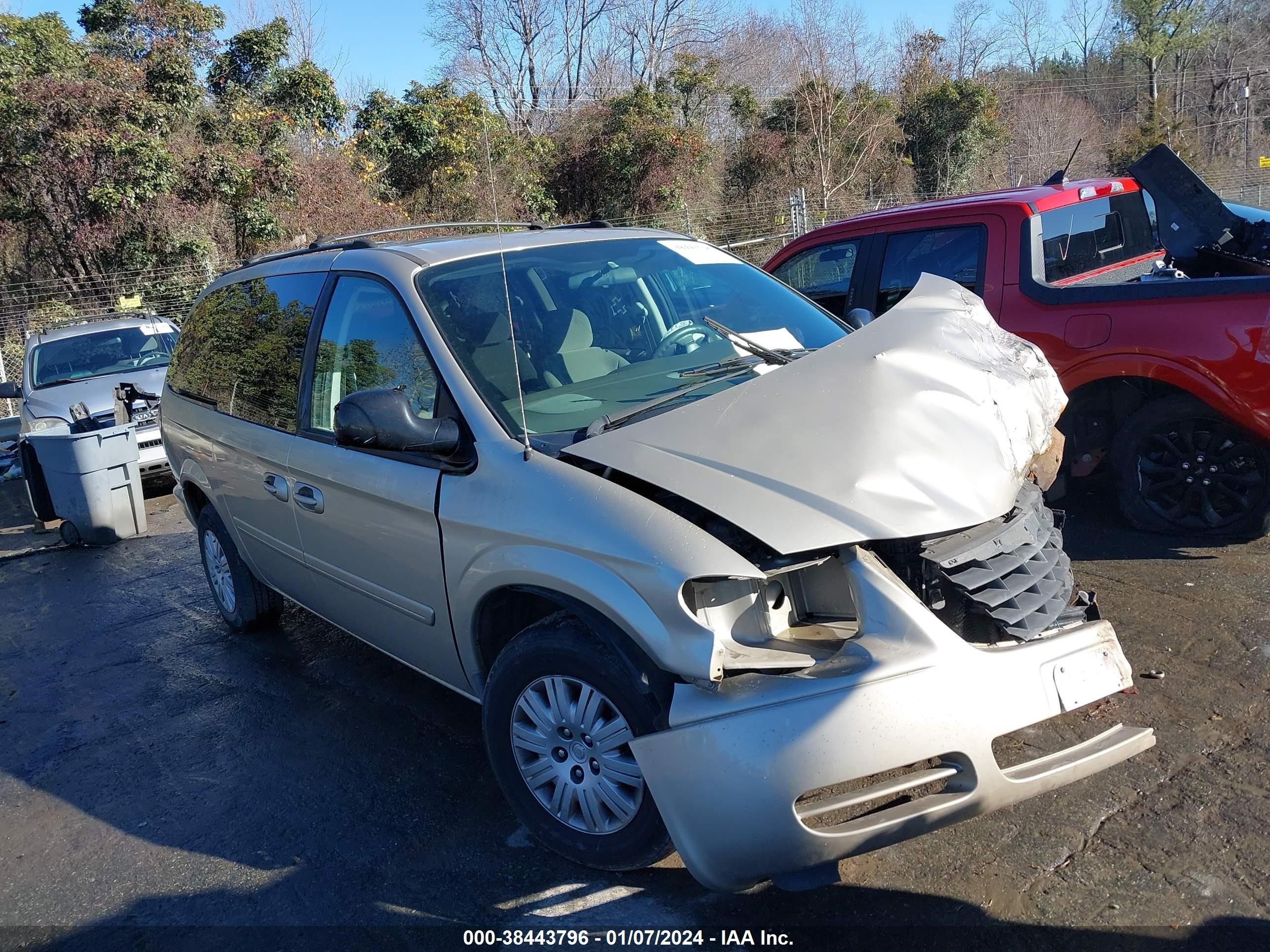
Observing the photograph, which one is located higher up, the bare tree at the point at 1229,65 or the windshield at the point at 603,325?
the bare tree at the point at 1229,65

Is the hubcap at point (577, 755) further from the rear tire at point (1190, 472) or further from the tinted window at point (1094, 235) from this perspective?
the tinted window at point (1094, 235)

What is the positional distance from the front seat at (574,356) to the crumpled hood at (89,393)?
6.73m

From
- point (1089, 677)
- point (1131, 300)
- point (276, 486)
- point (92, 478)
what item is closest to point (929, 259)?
point (1131, 300)

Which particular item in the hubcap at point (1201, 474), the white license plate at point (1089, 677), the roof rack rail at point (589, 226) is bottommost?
the hubcap at point (1201, 474)

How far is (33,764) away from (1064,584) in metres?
4.22

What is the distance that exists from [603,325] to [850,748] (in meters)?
1.90

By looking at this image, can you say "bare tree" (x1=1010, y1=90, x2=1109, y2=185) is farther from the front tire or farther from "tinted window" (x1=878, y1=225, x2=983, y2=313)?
the front tire

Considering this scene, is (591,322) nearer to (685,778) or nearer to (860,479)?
(860,479)

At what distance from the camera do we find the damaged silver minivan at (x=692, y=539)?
96.6 inches

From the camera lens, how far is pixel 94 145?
51.1 feet

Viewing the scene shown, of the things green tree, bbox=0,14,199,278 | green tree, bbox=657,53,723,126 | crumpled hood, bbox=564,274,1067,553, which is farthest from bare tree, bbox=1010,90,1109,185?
crumpled hood, bbox=564,274,1067,553

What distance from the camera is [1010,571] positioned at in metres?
2.81

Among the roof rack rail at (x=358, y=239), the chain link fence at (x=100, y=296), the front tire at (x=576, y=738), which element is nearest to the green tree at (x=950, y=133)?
the chain link fence at (x=100, y=296)

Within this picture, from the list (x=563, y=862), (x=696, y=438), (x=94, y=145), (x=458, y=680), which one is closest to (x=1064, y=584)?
(x=696, y=438)
